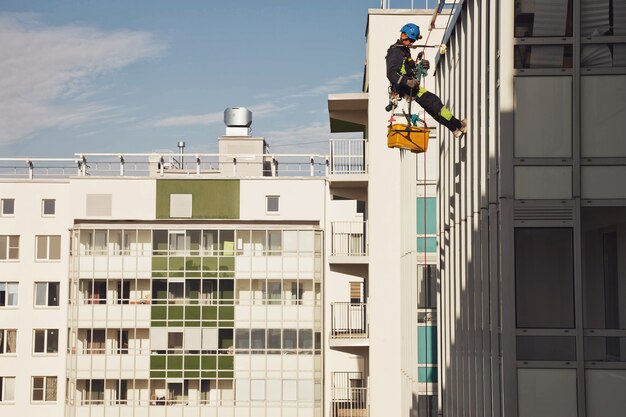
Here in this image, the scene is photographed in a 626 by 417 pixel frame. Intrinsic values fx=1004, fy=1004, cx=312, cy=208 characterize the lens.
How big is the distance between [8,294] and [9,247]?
2.42m

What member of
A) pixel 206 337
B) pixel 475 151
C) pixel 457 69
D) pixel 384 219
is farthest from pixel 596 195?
pixel 206 337

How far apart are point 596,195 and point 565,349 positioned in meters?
2.43

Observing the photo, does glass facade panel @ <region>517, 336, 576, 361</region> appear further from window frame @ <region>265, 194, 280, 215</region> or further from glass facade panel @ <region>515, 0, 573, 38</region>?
window frame @ <region>265, 194, 280, 215</region>

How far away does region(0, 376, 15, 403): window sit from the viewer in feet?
168

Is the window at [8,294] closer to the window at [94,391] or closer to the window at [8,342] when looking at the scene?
the window at [8,342]

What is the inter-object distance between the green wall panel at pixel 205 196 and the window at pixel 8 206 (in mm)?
7947

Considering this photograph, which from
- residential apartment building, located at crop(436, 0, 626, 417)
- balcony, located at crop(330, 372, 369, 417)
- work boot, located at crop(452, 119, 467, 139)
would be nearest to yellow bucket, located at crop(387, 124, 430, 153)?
work boot, located at crop(452, 119, 467, 139)

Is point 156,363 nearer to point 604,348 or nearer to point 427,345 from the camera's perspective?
point 427,345

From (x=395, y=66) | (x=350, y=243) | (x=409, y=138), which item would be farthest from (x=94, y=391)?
(x=395, y=66)

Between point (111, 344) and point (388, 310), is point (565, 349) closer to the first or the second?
point (388, 310)

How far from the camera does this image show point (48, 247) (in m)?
51.5

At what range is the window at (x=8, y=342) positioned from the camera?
5136 cm

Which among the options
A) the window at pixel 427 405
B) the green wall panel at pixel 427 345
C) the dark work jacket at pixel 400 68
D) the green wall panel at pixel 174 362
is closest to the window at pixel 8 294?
the green wall panel at pixel 174 362

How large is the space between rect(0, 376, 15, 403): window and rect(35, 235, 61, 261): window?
6.34m
